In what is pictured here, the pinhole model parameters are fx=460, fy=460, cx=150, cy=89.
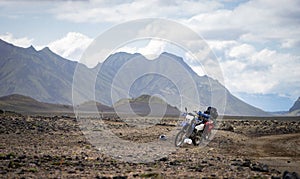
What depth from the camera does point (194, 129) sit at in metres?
27.6

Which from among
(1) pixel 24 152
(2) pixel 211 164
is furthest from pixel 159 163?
(1) pixel 24 152

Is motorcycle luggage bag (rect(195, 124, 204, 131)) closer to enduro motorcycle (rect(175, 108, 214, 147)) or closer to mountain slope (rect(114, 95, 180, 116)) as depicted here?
enduro motorcycle (rect(175, 108, 214, 147))

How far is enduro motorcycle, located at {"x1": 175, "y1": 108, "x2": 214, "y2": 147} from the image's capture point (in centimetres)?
2709

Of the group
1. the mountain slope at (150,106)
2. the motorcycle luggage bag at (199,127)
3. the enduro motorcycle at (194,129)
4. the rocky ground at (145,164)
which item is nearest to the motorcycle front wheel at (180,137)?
the enduro motorcycle at (194,129)

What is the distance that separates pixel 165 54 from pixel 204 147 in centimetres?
847

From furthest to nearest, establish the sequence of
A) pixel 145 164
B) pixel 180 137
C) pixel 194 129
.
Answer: pixel 194 129, pixel 180 137, pixel 145 164

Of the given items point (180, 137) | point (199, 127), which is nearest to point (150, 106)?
point (199, 127)

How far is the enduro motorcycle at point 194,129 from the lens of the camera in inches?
1067

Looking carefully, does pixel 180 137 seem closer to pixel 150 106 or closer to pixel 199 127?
pixel 199 127

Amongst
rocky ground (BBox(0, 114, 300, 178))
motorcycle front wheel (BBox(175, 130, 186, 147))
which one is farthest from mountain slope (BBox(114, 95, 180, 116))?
rocky ground (BBox(0, 114, 300, 178))

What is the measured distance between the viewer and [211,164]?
1902cm

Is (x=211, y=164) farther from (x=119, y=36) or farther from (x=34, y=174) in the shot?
(x=119, y=36)

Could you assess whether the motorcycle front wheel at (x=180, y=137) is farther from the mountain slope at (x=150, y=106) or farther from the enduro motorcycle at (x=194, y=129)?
the mountain slope at (x=150, y=106)

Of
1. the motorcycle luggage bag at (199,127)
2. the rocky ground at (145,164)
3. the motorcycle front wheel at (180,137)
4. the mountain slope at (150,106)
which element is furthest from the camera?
the mountain slope at (150,106)
